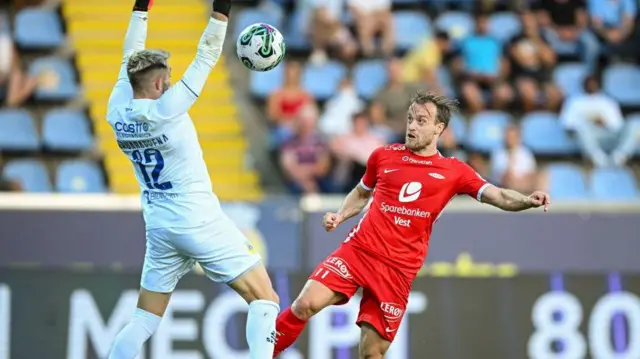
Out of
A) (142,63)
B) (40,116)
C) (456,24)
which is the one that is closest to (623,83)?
(456,24)

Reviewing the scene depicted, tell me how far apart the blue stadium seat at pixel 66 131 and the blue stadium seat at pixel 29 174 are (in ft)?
1.77

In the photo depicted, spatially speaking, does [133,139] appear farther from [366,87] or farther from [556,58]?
[556,58]

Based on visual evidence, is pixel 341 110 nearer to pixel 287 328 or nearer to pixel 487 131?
pixel 487 131

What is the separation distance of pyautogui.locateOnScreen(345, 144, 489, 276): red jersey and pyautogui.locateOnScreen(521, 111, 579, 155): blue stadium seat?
21.4ft

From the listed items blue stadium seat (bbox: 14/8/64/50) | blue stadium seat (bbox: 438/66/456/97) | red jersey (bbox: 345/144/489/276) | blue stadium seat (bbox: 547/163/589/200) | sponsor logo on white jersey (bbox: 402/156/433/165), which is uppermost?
blue stadium seat (bbox: 14/8/64/50)

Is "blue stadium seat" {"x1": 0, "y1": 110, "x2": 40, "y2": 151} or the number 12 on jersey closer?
the number 12 on jersey

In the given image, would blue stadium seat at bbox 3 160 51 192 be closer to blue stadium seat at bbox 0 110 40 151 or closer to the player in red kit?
blue stadium seat at bbox 0 110 40 151

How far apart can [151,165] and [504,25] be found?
351 inches

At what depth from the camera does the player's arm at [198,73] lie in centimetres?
704

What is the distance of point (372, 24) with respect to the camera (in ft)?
48.3

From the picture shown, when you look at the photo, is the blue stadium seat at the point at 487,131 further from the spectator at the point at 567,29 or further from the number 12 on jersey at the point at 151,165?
the number 12 on jersey at the point at 151,165

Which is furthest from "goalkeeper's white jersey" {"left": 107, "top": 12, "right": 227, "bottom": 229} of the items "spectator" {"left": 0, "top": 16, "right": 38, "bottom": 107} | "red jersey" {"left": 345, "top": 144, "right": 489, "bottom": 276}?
"spectator" {"left": 0, "top": 16, "right": 38, "bottom": 107}

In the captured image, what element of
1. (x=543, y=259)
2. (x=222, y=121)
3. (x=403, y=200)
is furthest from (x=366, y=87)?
(x=403, y=200)

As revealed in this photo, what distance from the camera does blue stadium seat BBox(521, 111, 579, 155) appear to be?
556 inches
